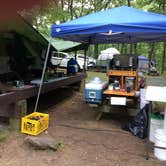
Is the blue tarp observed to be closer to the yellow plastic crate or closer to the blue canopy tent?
the blue canopy tent

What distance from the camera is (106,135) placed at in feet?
12.1

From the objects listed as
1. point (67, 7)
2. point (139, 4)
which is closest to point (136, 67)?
point (139, 4)

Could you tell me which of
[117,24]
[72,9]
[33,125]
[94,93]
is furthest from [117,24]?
[72,9]

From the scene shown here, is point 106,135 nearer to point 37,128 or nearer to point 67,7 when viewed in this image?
point 37,128

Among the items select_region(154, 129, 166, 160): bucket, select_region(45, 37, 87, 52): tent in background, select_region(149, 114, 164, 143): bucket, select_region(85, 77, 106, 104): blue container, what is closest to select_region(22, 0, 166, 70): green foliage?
select_region(45, 37, 87, 52): tent in background

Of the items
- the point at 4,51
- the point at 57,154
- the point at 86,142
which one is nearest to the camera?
the point at 57,154

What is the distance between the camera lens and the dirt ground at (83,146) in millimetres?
2764

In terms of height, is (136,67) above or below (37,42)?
below

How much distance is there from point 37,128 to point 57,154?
71 centimetres

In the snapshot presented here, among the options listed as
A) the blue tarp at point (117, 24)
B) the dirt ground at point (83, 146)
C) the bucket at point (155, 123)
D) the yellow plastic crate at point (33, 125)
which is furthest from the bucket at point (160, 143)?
the yellow plastic crate at point (33, 125)

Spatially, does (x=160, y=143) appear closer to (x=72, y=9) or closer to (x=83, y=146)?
(x=83, y=146)

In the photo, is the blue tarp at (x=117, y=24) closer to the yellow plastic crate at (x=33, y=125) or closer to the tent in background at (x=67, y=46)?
the yellow plastic crate at (x=33, y=125)

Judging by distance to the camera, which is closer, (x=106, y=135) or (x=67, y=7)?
(x=106, y=135)

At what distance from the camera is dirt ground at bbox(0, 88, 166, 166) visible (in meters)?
2.76
